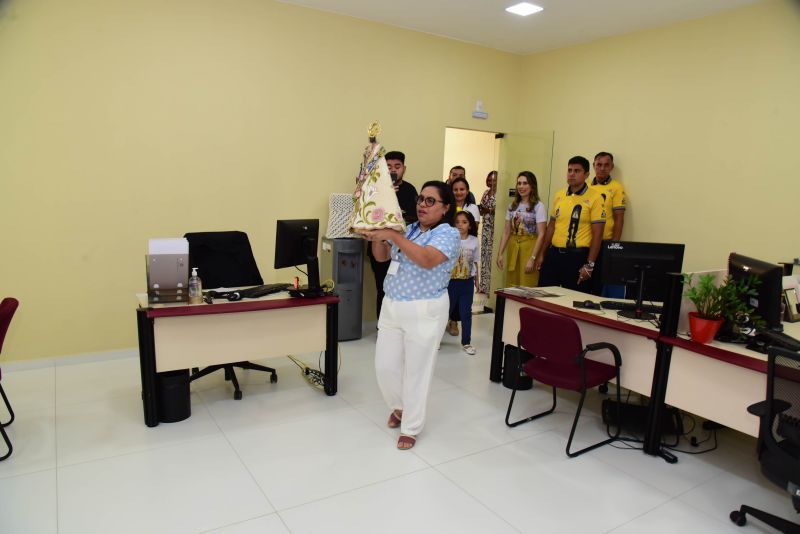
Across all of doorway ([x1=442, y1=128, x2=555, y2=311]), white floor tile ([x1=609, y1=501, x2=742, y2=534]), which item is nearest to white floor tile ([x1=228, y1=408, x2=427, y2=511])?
white floor tile ([x1=609, y1=501, x2=742, y2=534])

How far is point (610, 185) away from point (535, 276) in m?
1.18

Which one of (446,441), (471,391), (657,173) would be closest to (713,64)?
(657,173)

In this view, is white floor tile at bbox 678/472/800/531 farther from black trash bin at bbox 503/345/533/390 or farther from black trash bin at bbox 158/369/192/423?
black trash bin at bbox 158/369/192/423

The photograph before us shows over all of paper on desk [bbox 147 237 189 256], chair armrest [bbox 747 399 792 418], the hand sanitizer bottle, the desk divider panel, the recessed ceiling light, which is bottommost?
the desk divider panel

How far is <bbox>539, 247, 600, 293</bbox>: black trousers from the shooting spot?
488cm

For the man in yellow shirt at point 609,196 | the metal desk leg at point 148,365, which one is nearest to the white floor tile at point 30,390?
the metal desk leg at point 148,365

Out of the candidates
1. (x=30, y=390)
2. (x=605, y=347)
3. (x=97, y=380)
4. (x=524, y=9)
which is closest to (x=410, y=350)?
(x=605, y=347)

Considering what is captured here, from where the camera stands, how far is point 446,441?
3080mm

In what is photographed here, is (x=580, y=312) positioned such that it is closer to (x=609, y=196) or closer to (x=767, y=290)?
(x=767, y=290)

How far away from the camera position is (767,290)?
2.70m

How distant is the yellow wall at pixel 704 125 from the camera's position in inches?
160

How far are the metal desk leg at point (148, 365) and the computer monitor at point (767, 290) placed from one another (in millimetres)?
3361

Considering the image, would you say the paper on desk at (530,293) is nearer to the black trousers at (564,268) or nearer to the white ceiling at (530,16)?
the black trousers at (564,268)

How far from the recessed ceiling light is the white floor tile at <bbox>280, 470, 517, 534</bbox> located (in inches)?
158
